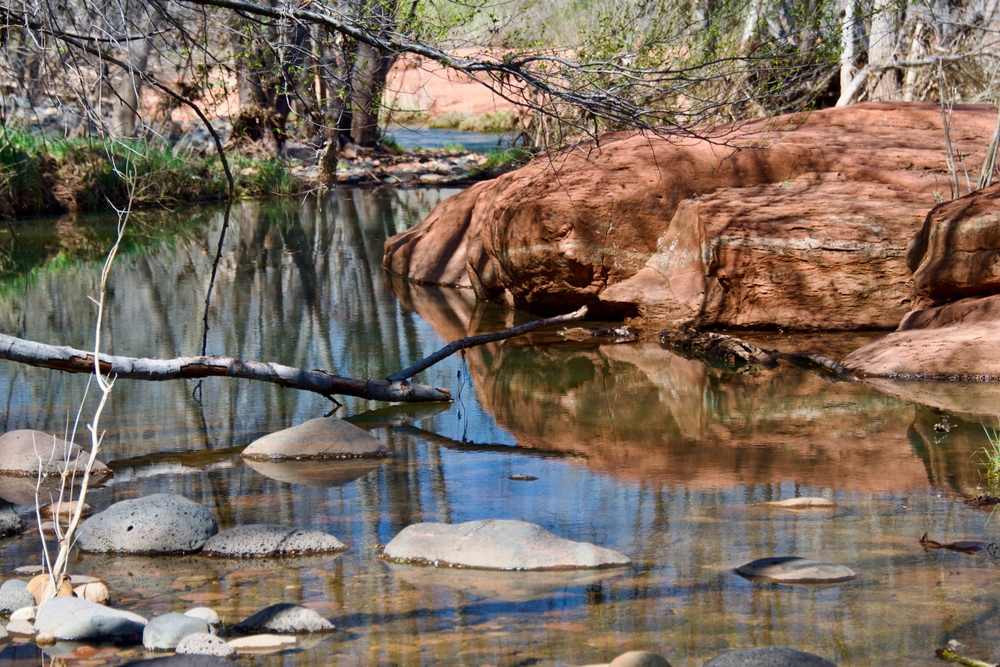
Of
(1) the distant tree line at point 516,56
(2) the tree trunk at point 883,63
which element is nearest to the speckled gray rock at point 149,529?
(1) the distant tree line at point 516,56

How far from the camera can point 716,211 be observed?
30.5ft

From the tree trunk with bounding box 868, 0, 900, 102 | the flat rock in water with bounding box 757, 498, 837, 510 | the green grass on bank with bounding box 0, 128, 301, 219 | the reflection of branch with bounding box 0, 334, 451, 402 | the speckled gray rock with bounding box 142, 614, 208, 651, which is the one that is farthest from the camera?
the green grass on bank with bounding box 0, 128, 301, 219

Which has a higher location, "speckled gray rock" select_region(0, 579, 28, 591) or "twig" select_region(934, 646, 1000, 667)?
"speckled gray rock" select_region(0, 579, 28, 591)

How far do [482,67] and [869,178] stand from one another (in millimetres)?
5397

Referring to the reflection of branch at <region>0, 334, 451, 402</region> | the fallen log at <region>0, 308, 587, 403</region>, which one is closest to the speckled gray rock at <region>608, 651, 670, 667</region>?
the fallen log at <region>0, 308, 587, 403</region>

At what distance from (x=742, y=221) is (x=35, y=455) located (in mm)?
5801

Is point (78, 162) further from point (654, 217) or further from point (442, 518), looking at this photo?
point (442, 518)

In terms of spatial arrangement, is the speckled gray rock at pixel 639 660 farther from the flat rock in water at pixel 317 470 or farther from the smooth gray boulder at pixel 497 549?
the flat rock in water at pixel 317 470

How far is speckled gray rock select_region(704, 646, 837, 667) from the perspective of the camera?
299 cm

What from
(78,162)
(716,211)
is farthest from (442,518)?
(78,162)

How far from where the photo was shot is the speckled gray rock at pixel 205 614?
3.59m

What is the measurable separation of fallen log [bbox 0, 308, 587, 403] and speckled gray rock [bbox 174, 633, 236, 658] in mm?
2013

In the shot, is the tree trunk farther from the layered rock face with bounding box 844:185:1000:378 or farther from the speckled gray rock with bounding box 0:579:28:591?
the speckled gray rock with bounding box 0:579:28:591

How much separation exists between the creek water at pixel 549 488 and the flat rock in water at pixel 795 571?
0.06 m
